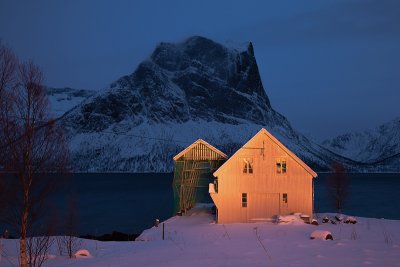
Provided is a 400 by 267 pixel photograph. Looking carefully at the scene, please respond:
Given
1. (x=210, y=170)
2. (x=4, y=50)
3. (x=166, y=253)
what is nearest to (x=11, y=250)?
(x=166, y=253)

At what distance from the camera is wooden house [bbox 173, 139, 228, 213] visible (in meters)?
45.5

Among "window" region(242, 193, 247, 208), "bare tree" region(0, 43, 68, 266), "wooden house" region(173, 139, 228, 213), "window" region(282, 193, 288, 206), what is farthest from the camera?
"wooden house" region(173, 139, 228, 213)

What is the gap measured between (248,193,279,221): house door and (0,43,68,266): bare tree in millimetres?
22704

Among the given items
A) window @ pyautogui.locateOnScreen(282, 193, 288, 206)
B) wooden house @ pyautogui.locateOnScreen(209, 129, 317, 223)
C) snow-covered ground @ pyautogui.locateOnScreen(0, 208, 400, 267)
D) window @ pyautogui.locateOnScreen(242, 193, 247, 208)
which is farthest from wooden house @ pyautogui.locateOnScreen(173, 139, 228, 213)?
snow-covered ground @ pyautogui.locateOnScreen(0, 208, 400, 267)

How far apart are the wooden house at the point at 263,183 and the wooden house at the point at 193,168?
7.78 meters

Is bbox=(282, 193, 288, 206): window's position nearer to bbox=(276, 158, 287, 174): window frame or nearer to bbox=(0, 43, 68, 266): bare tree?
bbox=(276, 158, 287, 174): window frame

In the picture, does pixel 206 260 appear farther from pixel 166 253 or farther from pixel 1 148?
pixel 1 148

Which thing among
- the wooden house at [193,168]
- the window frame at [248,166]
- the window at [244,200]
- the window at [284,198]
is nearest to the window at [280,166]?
the window at [284,198]

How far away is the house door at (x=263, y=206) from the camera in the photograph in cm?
3625

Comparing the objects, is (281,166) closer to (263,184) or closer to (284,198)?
(263,184)

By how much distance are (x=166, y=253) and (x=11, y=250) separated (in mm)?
9484

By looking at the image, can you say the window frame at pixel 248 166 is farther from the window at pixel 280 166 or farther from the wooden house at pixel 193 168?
the wooden house at pixel 193 168

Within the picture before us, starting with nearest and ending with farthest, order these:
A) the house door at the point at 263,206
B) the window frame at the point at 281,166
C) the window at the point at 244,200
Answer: the house door at the point at 263,206 → the window at the point at 244,200 → the window frame at the point at 281,166

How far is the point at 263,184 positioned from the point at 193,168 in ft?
41.3
